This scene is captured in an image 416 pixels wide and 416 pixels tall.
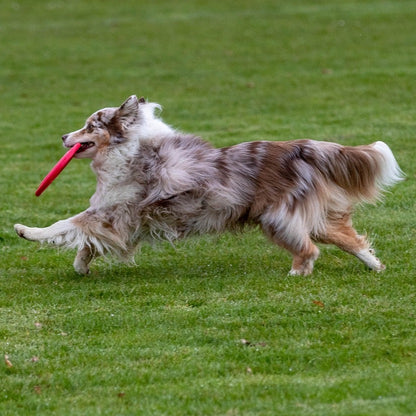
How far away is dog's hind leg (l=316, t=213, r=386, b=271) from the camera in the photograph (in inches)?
341

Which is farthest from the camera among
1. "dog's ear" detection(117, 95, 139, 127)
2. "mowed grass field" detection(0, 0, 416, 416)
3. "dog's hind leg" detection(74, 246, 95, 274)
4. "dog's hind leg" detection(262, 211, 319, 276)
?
"dog's hind leg" detection(74, 246, 95, 274)

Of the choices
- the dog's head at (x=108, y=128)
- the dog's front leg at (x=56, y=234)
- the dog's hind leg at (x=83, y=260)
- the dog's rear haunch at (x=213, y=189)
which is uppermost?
the dog's head at (x=108, y=128)

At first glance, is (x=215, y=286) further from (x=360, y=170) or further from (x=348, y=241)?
(x=360, y=170)

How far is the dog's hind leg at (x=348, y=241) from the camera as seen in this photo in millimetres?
8672

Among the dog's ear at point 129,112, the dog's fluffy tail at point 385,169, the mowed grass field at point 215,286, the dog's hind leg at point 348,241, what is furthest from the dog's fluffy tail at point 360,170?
the dog's ear at point 129,112

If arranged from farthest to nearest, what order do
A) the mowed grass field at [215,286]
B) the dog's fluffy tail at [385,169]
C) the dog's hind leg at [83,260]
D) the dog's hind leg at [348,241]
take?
the dog's hind leg at [83,260], the dog's fluffy tail at [385,169], the dog's hind leg at [348,241], the mowed grass field at [215,286]

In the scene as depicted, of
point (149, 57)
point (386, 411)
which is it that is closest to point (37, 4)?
point (149, 57)

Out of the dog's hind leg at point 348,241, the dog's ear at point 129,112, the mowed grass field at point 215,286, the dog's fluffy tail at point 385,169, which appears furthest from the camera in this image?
the dog's ear at point 129,112

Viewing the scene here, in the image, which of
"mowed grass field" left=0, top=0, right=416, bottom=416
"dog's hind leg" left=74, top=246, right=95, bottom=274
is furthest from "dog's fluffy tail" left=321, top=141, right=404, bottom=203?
"dog's hind leg" left=74, top=246, right=95, bottom=274

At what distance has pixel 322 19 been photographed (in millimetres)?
24250

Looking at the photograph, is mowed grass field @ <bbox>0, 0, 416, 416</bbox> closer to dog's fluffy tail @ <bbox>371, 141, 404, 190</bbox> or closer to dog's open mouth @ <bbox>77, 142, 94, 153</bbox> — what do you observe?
dog's fluffy tail @ <bbox>371, 141, 404, 190</bbox>

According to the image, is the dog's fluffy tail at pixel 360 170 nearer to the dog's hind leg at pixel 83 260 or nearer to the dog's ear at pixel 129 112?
the dog's ear at pixel 129 112

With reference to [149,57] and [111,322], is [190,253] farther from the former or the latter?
[149,57]

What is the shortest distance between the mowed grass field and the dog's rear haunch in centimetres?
41
